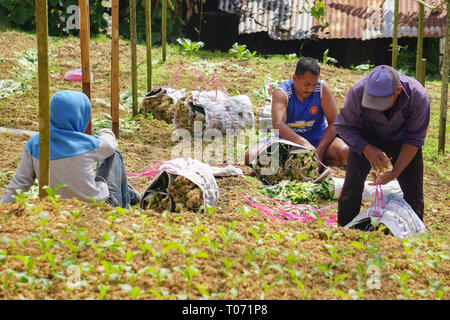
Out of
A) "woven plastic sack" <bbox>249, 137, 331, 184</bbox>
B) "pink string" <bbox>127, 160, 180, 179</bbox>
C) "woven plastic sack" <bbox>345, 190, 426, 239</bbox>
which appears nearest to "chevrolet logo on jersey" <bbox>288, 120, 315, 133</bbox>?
"woven plastic sack" <bbox>249, 137, 331, 184</bbox>

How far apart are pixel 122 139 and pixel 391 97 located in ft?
12.7

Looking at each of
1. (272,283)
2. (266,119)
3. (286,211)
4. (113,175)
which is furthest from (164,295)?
(266,119)

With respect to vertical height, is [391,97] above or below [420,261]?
above

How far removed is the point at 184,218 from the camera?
10.6ft

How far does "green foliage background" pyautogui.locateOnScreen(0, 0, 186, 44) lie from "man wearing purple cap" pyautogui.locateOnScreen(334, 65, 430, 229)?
9.34 meters

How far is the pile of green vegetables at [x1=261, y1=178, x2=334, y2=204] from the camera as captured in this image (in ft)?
16.2

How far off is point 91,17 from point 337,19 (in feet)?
17.7

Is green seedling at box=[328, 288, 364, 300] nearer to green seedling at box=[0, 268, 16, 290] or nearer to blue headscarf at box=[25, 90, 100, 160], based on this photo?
green seedling at box=[0, 268, 16, 290]

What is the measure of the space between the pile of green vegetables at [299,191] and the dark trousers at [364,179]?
92cm

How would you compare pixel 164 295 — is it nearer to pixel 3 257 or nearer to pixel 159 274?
pixel 159 274

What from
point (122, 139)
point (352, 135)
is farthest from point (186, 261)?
point (122, 139)

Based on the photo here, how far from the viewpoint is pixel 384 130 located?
12.5 ft

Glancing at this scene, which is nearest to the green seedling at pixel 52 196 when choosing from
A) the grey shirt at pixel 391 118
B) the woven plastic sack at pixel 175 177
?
the woven plastic sack at pixel 175 177
